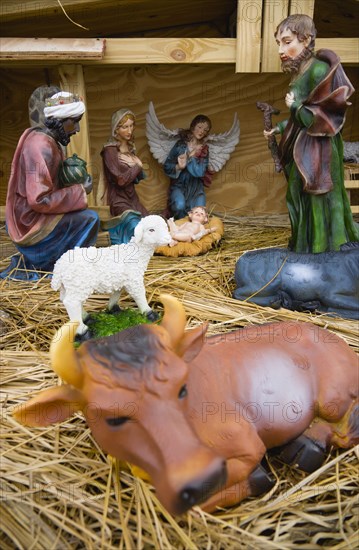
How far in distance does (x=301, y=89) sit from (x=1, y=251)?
8.17ft

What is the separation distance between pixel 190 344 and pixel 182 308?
118 mm

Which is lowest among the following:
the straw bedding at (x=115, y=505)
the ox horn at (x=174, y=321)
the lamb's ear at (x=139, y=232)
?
the straw bedding at (x=115, y=505)

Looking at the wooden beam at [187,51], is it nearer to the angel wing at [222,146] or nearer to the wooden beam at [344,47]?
the wooden beam at [344,47]

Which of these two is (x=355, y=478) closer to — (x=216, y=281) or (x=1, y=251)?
(x=216, y=281)

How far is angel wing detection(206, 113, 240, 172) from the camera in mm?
4293

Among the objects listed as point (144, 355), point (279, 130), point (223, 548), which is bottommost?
point (223, 548)

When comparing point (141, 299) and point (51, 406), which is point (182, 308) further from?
point (141, 299)

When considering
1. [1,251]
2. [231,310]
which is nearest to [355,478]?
[231,310]

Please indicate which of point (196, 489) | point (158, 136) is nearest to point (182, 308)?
point (196, 489)

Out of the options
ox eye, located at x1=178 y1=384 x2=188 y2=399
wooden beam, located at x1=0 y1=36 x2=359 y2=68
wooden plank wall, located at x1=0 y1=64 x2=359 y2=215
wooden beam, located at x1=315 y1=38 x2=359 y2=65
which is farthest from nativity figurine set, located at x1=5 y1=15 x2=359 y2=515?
wooden beam, located at x1=315 y1=38 x2=359 y2=65

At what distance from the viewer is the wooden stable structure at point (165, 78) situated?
133 inches

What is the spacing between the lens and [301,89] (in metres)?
2.86

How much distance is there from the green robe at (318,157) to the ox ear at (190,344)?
183 cm

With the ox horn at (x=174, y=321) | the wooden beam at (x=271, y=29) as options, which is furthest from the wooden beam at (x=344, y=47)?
the ox horn at (x=174, y=321)
